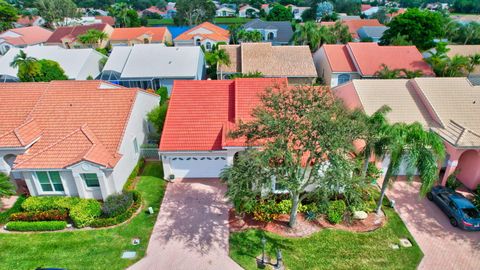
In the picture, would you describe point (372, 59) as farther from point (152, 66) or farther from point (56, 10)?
point (56, 10)

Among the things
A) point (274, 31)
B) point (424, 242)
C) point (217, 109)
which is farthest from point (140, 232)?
point (274, 31)

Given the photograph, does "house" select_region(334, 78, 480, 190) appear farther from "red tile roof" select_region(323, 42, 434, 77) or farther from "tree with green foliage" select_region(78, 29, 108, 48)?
"tree with green foliage" select_region(78, 29, 108, 48)

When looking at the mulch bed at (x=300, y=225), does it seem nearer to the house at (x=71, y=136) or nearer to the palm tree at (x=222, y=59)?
the house at (x=71, y=136)

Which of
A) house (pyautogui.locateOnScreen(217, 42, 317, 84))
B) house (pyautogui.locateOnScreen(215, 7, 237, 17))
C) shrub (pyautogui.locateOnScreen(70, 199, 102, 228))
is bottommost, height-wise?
house (pyautogui.locateOnScreen(215, 7, 237, 17))

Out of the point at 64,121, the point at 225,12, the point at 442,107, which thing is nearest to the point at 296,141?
the point at 442,107

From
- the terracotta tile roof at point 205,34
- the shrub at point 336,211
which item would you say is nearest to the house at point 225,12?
the terracotta tile roof at point 205,34

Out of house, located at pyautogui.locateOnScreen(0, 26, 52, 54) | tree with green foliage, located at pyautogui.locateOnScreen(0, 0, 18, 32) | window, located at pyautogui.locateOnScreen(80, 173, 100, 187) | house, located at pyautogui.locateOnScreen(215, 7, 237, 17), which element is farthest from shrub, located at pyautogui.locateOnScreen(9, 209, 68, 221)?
house, located at pyautogui.locateOnScreen(215, 7, 237, 17)

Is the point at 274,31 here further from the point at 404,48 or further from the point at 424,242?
the point at 424,242

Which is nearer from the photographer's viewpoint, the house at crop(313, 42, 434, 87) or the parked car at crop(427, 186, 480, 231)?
the parked car at crop(427, 186, 480, 231)
